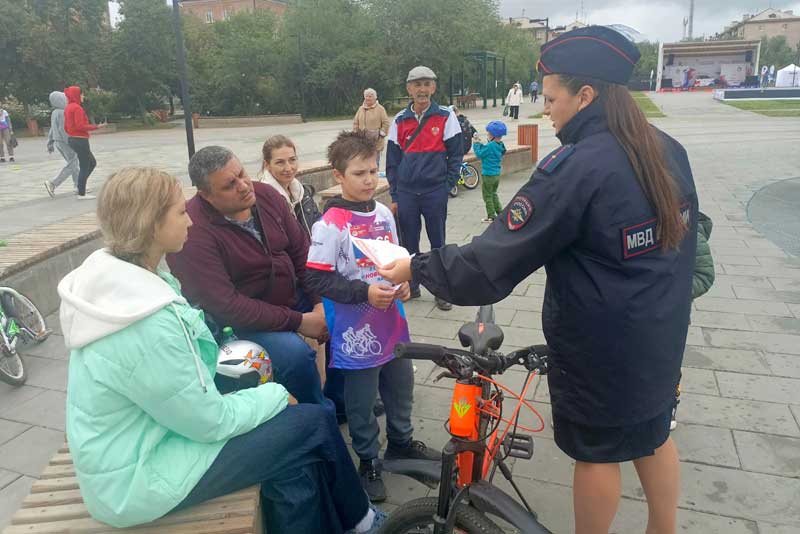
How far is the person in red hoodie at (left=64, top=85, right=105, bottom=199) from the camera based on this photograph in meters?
9.80

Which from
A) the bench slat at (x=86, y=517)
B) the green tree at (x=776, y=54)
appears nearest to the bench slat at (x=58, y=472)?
the bench slat at (x=86, y=517)

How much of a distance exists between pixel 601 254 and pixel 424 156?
3717 millimetres

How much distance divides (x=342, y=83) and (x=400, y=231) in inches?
1288

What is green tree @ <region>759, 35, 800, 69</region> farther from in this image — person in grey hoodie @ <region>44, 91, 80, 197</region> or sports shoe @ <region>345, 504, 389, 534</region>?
sports shoe @ <region>345, 504, 389, 534</region>

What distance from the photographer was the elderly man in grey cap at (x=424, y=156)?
5324 mm

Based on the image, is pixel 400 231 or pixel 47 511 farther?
pixel 400 231

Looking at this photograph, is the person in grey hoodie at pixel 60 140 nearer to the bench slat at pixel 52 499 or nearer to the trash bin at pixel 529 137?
the trash bin at pixel 529 137

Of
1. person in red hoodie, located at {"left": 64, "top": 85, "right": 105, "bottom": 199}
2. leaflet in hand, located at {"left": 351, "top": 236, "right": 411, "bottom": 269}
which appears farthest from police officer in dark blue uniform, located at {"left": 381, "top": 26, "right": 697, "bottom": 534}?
person in red hoodie, located at {"left": 64, "top": 85, "right": 105, "bottom": 199}

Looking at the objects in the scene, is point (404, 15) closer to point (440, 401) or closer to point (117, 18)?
point (117, 18)

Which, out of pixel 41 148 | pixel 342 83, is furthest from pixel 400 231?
pixel 342 83

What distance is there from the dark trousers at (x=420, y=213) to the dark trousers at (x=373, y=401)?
2709 millimetres

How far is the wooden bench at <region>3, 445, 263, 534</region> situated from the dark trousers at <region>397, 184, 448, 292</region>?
3.69m

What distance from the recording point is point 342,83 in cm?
3638

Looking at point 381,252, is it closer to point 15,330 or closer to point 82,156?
point 15,330
